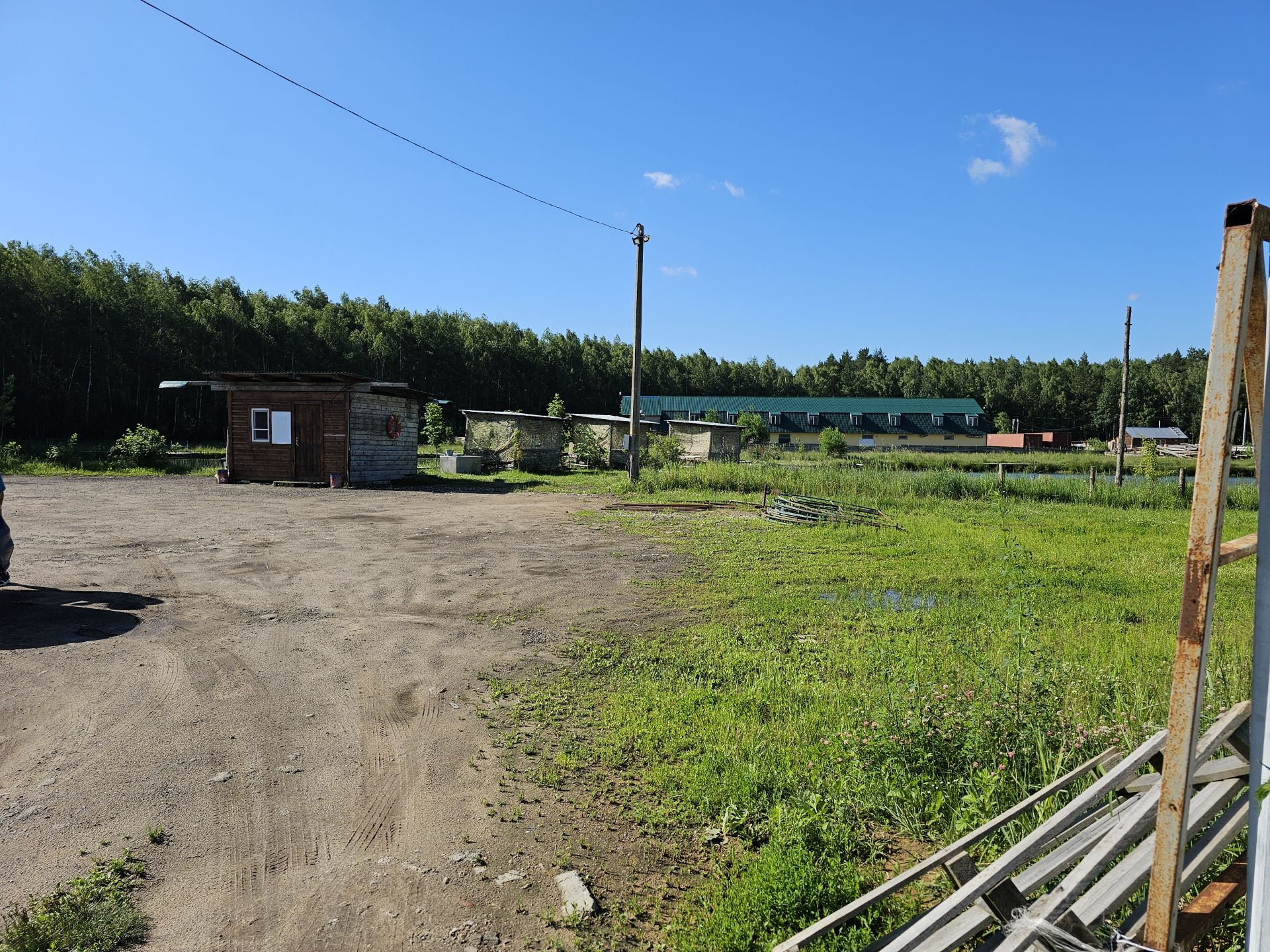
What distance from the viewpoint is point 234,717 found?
4691mm

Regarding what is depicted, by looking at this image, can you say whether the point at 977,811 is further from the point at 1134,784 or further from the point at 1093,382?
the point at 1093,382

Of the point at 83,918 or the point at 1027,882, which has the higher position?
the point at 1027,882

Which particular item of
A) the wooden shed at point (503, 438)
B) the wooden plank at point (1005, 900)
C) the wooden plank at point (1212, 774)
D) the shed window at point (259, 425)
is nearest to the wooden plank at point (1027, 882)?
the wooden plank at point (1005, 900)

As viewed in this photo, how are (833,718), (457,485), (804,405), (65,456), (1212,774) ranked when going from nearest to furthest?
(1212,774) → (833,718) → (457,485) → (65,456) → (804,405)

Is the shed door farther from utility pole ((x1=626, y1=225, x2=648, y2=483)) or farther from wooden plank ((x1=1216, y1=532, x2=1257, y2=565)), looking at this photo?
wooden plank ((x1=1216, y1=532, x2=1257, y2=565))

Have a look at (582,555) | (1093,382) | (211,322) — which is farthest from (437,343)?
(1093,382)

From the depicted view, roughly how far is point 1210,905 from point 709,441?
3595 cm

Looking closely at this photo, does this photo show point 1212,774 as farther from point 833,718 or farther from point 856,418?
point 856,418

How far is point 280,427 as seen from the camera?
2262 cm

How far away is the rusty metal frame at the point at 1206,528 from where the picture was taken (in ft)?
6.35

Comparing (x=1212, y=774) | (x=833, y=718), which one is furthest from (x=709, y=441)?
(x=1212, y=774)

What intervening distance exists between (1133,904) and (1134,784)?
1.43 ft

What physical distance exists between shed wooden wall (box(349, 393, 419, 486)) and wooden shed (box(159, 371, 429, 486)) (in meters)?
0.03

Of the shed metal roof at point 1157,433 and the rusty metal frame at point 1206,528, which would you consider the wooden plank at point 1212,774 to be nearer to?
the rusty metal frame at point 1206,528
